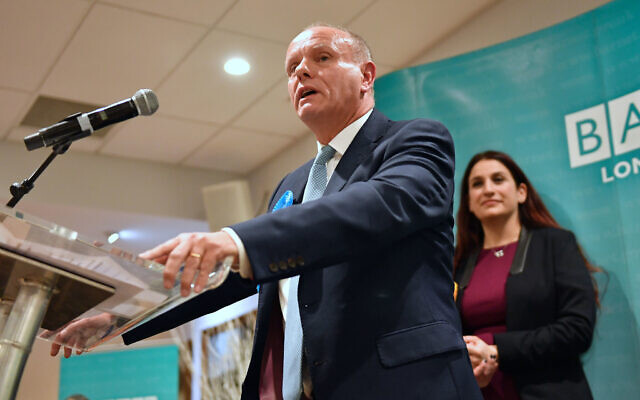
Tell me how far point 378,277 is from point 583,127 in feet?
5.93

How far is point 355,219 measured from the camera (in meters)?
1.19

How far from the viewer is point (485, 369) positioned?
2.35 meters

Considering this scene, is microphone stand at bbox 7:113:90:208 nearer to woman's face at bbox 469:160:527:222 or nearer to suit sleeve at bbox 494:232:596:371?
suit sleeve at bbox 494:232:596:371

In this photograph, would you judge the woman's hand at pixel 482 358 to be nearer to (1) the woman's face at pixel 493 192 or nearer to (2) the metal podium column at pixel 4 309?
(1) the woman's face at pixel 493 192

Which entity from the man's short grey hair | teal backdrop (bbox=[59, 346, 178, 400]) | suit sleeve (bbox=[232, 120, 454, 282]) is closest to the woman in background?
the man's short grey hair

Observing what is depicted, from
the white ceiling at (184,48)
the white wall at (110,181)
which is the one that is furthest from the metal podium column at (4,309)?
the white wall at (110,181)

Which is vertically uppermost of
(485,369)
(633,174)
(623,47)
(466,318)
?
(623,47)

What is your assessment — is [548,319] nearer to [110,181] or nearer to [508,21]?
[508,21]

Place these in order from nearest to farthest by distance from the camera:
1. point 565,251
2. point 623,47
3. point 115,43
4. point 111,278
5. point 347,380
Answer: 1. point 111,278
2. point 347,380
3. point 565,251
4. point 623,47
5. point 115,43

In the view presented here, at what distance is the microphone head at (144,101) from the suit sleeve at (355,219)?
1.40ft

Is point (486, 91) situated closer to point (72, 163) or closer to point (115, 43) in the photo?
point (115, 43)

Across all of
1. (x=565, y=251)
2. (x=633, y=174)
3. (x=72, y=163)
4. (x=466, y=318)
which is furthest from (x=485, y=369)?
(x=72, y=163)

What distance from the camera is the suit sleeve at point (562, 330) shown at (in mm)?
2350

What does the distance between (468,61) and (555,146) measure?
0.62 m
